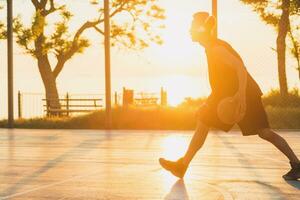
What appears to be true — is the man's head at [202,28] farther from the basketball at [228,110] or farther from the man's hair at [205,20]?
the basketball at [228,110]

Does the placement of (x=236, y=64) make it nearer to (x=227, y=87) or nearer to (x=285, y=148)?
(x=227, y=87)

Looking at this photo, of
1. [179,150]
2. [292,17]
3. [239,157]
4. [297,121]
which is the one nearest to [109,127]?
[297,121]

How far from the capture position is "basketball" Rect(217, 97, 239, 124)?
8.57 m

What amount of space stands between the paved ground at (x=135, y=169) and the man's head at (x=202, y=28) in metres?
1.67

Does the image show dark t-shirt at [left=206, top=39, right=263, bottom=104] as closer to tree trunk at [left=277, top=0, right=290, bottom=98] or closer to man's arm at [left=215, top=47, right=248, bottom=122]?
man's arm at [left=215, top=47, right=248, bottom=122]

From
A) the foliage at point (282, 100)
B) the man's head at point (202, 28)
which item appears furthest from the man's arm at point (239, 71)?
the foliage at point (282, 100)

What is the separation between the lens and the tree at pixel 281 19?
97.9 ft

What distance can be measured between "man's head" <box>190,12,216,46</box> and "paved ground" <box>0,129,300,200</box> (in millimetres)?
1672

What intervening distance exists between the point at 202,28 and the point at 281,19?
22.1 m

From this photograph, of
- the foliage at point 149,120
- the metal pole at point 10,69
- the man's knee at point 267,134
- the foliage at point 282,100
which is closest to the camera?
the man's knee at point 267,134

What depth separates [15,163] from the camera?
11375 mm

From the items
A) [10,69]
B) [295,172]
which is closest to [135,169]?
[295,172]

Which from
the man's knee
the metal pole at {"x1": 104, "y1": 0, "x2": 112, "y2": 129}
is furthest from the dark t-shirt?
the metal pole at {"x1": 104, "y1": 0, "x2": 112, "y2": 129}

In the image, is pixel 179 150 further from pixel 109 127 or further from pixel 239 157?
pixel 109 127
